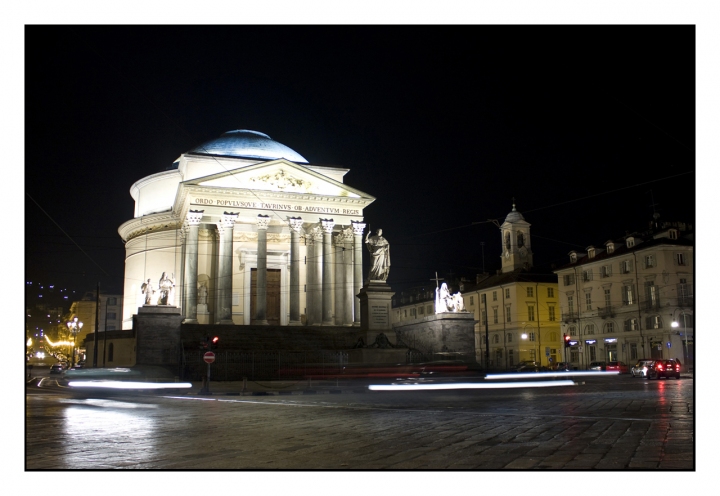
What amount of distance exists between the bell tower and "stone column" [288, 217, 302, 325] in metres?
35.1

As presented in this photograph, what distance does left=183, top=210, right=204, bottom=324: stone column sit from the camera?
39.6 meters

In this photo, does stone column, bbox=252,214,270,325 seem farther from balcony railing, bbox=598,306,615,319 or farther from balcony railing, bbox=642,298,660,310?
balcony railing, bbox=598,306,615,319

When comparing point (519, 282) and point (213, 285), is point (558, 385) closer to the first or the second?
point (213, 285)

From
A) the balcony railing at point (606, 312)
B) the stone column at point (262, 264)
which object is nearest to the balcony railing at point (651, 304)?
the balcony railing at point (606, 312)

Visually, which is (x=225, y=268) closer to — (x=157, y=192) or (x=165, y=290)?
(x=165, y=290)

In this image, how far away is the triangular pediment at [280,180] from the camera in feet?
135

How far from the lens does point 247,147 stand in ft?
162

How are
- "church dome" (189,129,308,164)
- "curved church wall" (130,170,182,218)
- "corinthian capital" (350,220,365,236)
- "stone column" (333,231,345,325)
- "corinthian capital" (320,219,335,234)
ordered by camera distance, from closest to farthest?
"stone column" (333,231,345,325) → "corinthian capital" (320,219,335,234) → "corinthian capital" (350,220,365,236) → "church dome" (189,129,308,164) → "curved church wall" (130,170,182,218)

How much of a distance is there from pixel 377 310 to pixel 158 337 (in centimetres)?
1009

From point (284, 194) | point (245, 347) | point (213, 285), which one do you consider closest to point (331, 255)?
point (284, 194)

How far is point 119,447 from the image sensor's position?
8.63 metres

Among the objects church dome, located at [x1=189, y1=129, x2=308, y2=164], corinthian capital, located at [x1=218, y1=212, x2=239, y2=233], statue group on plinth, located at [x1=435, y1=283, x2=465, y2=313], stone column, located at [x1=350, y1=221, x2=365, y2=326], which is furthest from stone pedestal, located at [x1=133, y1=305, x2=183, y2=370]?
church dome, located at [x1=189, y1=129, x2=308, y2=164]

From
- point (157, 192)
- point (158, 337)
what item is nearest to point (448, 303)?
point (158, 337)

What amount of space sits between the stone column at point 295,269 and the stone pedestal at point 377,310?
8859 millimetres
